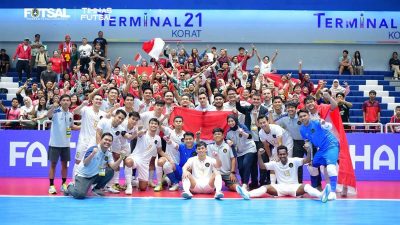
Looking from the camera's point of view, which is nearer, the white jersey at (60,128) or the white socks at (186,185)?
the white socks at (186,185)

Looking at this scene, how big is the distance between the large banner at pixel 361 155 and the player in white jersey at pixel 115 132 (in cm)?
295

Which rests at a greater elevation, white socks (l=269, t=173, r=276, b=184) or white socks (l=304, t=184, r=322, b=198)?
white socks (l=269, t=173, r=276, b=184)

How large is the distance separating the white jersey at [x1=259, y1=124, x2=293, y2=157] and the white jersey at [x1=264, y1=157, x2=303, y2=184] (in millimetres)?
533

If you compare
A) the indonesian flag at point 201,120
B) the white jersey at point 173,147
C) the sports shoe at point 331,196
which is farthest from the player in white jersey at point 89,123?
the sports shoe at point 331,196

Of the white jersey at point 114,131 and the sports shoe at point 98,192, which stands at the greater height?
the white jersey at point 114,131

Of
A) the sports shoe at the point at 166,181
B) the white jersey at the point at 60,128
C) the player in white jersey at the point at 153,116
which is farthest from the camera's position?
the sports shoe at the point at 166,181

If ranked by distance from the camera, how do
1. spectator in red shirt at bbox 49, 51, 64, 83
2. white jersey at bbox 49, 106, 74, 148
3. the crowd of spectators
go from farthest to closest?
spectator in red shirt at bbox 49, 51, 64, 83 < the crowd of spectators < white jersey at bbox 49, 106, 74, 148

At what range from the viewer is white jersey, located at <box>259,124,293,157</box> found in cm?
1404

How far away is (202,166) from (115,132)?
6.37ft

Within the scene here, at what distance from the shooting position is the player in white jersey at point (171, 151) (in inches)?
569

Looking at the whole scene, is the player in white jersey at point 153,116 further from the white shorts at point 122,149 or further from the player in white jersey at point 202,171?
the player in white jersey at point 202,171

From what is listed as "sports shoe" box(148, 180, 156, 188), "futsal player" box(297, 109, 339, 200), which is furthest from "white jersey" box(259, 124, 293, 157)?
"sports shoe" box(148, 180, 156, 188)

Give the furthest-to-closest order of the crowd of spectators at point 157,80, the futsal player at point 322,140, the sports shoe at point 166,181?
the crowd of spectators at point 157,80, the sports shoe at point 166,181, the futsal player at point 322,140

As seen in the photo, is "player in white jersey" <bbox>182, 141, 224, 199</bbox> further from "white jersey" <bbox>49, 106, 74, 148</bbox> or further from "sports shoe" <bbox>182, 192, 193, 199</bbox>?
"white jersey" <bbox>49, 106, 74, 148</bbox>
